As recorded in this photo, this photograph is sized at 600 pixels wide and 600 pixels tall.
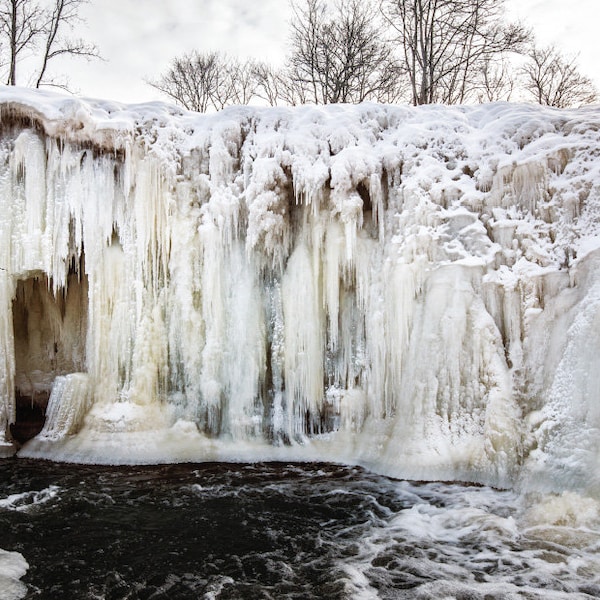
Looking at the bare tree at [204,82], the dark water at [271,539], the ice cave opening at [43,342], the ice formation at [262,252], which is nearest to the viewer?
the dark water at [271,539]

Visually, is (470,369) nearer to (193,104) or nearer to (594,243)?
(594,243)

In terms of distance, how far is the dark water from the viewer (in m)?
3.81

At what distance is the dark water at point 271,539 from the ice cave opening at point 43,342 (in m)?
2.61

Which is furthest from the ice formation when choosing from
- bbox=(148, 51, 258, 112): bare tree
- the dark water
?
bbox=(148, 51, 258, 112): bare tree

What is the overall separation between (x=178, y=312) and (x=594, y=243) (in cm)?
542

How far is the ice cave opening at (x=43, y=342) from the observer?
→ 888cm

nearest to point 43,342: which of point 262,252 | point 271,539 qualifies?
point 262,252

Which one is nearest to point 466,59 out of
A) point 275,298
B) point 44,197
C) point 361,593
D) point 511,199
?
point 511,199

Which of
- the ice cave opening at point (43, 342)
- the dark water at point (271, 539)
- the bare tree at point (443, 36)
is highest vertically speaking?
the bare tree at point (443, 36)

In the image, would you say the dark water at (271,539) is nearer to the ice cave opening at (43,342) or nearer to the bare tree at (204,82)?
the ice cave opening at (43,342)

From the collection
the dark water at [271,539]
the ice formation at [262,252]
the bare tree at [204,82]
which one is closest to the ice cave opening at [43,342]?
the ice formation at [262,252]

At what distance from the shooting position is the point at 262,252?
294 inches

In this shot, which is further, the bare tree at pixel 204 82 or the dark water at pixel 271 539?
the bare tree at pixel 204 82

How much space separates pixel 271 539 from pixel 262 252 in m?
4.02
